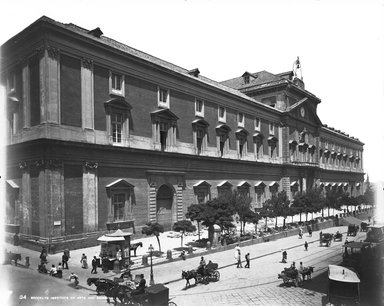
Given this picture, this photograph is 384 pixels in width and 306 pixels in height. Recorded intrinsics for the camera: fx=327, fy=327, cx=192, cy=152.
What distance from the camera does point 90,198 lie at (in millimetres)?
26906

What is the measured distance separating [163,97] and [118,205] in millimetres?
12877

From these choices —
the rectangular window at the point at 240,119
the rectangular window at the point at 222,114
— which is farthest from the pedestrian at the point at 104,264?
the rectangular window at the point at 240,119

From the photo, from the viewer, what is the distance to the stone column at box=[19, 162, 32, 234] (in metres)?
25.8

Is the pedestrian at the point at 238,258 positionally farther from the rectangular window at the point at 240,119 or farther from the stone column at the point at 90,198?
the rectangular window at the point at 240,119

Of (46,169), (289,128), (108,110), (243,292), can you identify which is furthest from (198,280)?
(289,128)

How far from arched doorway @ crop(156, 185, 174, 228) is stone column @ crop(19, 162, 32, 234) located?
12581 millimetres

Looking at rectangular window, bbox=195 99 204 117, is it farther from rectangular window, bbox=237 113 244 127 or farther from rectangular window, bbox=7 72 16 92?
rectangular window, bbox=7 72 16 92

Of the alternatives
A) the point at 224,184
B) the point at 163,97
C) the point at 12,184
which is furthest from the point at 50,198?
the point at 224,184

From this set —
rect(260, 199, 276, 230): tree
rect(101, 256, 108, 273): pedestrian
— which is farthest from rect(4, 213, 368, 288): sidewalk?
rect(260, 199, 276, 230): tree

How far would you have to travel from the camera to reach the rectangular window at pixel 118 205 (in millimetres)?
29250

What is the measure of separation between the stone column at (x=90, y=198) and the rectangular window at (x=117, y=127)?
3629 millimetres

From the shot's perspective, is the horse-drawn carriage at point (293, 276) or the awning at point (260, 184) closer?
the horse-drawn carriage at point (293, 276)

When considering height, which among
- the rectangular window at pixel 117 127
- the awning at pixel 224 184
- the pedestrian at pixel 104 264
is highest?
the rectangular window at pixel 117 127

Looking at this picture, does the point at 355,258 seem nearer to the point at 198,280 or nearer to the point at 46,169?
the point at 198,280
